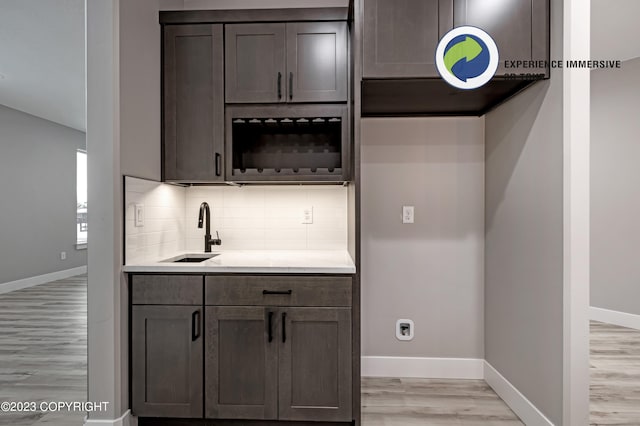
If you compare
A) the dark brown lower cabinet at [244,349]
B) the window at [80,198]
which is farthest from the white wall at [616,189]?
the window at [80,198]

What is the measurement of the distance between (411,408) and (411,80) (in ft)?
6.21

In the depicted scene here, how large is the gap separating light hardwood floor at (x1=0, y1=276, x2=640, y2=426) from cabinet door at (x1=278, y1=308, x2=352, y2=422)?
0.36m

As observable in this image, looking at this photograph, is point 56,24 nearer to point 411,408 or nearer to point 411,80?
point 411,80

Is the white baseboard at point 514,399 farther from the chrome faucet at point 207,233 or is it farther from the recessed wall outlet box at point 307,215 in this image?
the chrome faucet at point 207,233

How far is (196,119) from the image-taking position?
2.21 metres

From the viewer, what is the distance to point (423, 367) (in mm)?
2518

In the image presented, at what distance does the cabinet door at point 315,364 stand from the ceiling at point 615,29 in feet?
10.1

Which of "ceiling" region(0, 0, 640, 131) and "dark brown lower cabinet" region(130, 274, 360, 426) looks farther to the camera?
"ceiling" region(0, 0, 640, 131)

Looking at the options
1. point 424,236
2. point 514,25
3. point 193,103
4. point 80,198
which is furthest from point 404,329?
point 80,198

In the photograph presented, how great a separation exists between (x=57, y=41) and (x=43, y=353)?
2.77m

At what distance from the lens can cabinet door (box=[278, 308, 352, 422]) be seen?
182 centimetres

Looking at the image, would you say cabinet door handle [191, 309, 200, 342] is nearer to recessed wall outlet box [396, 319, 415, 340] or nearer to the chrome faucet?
the chrome faucet


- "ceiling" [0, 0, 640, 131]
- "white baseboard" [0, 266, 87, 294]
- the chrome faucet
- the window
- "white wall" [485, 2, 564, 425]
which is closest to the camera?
"white wall" [485, 2, 564, 425]

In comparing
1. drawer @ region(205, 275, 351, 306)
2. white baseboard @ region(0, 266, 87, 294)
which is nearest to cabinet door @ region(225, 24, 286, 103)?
drawer @ region(205, 275, 351, 306)
